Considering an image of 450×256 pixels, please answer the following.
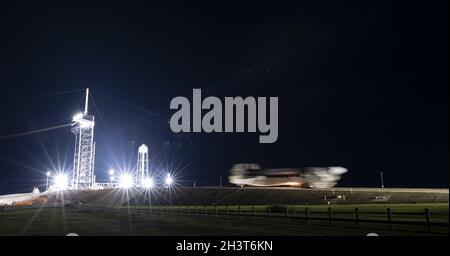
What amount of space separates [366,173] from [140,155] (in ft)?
343

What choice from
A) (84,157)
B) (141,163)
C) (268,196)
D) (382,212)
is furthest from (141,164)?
(382,212)

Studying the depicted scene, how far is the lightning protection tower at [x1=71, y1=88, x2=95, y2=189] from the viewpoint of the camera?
4552 inches

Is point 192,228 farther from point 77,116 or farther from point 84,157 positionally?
point 77,116

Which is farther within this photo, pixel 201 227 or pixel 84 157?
pixel 84 157

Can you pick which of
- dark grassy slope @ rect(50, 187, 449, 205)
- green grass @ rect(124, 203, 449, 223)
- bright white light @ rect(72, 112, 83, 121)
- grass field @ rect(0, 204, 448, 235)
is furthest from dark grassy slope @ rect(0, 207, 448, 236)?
bright white light @ rect(72, 112, 83, 121)

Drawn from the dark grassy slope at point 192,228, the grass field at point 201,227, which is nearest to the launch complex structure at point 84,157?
the grass field at point 201,227

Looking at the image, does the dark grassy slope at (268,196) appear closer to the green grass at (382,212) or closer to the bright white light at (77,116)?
the green grass at (382,212)

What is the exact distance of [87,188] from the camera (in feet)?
373

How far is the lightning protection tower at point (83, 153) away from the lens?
116 m

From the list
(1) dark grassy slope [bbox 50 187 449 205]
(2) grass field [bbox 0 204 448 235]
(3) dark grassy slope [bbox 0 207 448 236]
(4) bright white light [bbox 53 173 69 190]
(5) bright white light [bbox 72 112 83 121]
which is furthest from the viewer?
(4) bright white light [bbox 53 173 69 190]

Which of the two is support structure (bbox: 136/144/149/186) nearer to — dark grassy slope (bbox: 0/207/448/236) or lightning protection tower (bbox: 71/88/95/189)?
lightning protection tower (bbox: 71/88/95/189)

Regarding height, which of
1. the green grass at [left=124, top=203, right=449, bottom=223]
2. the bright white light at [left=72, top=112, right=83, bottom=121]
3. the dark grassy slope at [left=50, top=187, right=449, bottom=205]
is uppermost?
the bright white light at [left=72, top=112, right=83, bottom=121]

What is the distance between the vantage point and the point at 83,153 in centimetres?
11631
